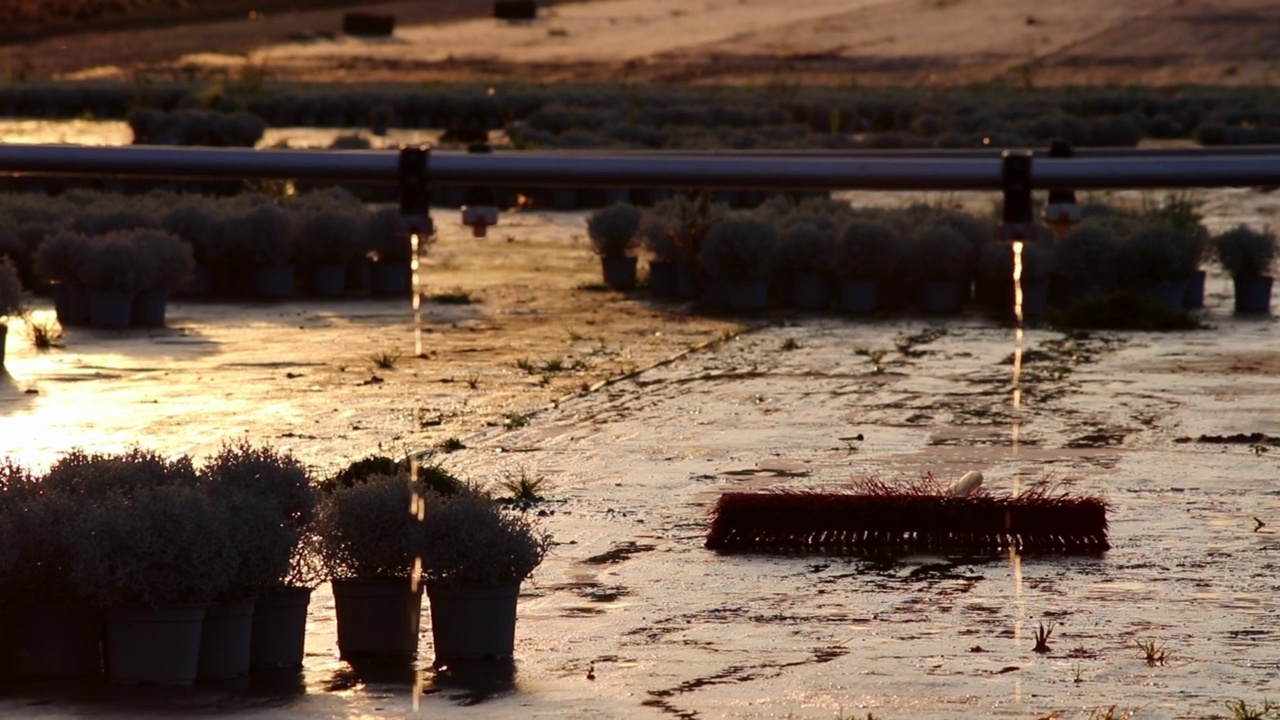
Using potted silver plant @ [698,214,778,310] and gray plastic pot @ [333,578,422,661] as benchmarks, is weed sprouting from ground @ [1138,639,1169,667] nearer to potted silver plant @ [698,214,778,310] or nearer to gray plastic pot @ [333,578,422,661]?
gray plastic pot @ [333,578,422,661]

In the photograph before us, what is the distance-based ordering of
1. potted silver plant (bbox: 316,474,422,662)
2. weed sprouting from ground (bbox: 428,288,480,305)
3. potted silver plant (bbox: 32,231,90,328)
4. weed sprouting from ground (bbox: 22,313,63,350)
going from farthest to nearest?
weed sprouting from ground (bbox: 428,288,480,305) < potted silver plant (bbox: 32,231,90,328) < weed sprouting from ground (bbox: 22,313,63,350) < potted silver plant (bbox: 316,474,422,662)

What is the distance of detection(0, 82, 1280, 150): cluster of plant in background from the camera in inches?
2328

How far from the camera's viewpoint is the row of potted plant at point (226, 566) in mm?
8477

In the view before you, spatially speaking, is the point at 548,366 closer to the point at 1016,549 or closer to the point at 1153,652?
the point at 1016,549

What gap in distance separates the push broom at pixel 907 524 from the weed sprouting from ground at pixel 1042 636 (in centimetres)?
185

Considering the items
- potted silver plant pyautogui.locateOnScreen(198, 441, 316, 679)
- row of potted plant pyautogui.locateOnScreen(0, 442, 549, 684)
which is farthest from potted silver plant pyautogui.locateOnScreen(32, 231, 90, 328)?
potted silver plant pyautogui.locateOnScreen(198, 441, 316, 679)

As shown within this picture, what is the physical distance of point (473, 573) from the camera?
922 cm

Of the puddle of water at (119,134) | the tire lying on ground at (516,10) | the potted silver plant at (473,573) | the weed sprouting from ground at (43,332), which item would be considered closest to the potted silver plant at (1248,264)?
the weed sprouting from ground at (43,332)

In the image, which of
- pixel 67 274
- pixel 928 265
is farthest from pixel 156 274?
pixel 928 265

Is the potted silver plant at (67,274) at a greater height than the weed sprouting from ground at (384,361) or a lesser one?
greater

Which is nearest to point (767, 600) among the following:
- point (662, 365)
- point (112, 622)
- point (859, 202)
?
point (112, 622)

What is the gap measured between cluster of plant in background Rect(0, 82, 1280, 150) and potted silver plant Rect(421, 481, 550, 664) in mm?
44212

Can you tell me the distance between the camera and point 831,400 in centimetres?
1848

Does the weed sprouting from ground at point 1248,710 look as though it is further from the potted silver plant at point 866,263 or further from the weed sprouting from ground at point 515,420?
the potted silver plant at point 866,263
